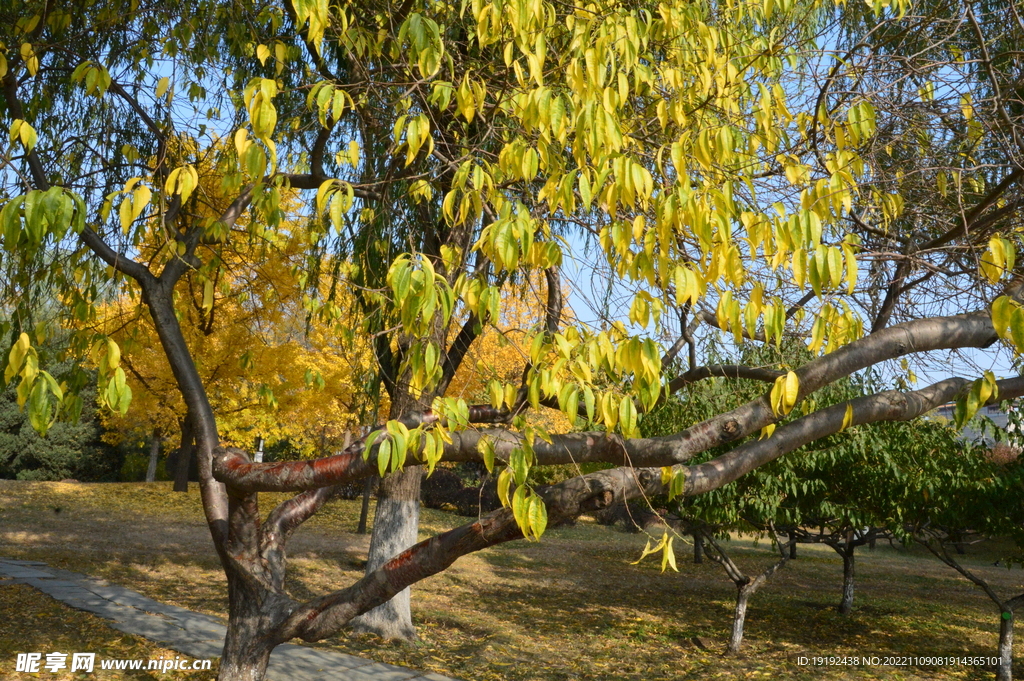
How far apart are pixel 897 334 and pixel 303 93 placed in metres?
5.46

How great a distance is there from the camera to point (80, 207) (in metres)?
2.46

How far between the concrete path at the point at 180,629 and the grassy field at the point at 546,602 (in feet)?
0.80

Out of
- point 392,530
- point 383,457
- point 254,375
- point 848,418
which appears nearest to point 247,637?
point 383,457

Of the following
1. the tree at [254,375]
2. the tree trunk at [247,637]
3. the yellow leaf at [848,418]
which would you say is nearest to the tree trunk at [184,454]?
the tree at [254,375]

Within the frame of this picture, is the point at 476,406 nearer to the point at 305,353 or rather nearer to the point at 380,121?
the point at 380,121

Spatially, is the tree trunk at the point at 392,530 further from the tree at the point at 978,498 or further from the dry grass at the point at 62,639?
the tree at the point at 978,498

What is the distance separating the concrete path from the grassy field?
24cm

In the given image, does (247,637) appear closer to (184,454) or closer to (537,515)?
(537,515)

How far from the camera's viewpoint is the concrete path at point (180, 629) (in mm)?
6203

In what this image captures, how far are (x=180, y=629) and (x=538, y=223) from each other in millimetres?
5700

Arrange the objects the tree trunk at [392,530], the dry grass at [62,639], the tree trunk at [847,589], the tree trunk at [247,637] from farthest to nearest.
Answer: the tree trunk at [847,589], the tree trunk at [392,530], the dry grass at [62,639], the tree trunk at [247,637]

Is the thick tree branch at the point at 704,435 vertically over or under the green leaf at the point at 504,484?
over

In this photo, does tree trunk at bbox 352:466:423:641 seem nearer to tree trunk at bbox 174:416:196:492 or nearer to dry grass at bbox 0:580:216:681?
dry grass at bbox 0:580:216:681

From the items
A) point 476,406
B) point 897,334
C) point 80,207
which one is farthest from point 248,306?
point 897,334
